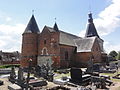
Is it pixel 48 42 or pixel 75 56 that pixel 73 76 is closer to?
pixel 48 42

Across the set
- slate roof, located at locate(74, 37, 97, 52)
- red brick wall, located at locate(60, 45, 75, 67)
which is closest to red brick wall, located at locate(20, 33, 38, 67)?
red brick wall, located at locate(60, 45, 75, 67)

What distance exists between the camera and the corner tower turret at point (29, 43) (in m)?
34.1

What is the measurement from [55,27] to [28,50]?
8.63 m

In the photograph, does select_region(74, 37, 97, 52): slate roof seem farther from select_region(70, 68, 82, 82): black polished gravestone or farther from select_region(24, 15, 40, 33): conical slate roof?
select_region(70, 68, 82, 82): black polished gravestone

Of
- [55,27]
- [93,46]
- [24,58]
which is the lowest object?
[24,58]

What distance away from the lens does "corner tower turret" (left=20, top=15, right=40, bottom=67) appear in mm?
34078

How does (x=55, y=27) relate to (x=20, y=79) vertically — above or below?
above

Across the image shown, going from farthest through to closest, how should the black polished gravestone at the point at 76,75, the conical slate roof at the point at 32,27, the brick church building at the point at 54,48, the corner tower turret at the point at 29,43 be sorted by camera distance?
the conical slate roof at the point at 32,27 < the corner tower turret at the point at 29,43 < the brick church building at the point at 54,48 < the black polished gravestone at the point at 76,75

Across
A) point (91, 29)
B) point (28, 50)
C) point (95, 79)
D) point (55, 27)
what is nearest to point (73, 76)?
point (95, 79)

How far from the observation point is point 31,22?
35125mm

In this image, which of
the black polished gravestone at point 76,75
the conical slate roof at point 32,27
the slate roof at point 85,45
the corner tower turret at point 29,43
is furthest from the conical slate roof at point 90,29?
the black polished gravestone at point 76,75

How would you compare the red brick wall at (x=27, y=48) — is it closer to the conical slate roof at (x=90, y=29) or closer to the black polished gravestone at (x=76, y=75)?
the conical slate roof at (x=90, y=29)

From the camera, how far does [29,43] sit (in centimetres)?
3431

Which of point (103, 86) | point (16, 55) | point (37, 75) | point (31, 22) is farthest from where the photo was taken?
point (16, 55)
